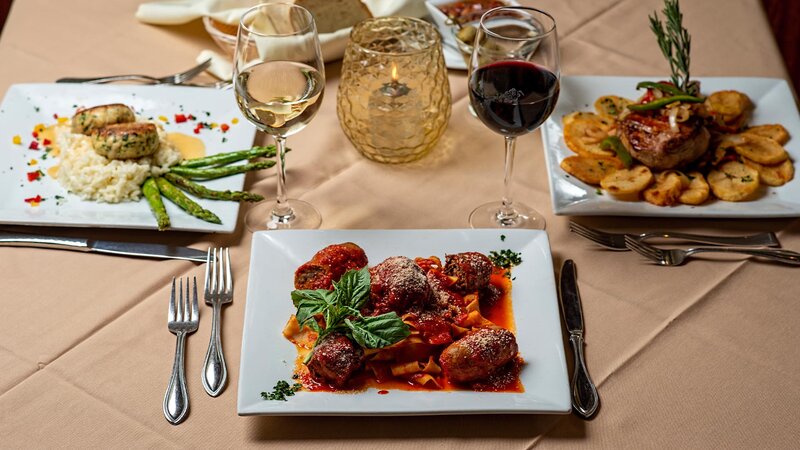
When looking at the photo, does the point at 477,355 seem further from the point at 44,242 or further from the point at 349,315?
the point at 44,242

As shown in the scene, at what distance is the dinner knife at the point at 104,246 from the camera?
6.96 feet

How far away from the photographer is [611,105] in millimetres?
2602

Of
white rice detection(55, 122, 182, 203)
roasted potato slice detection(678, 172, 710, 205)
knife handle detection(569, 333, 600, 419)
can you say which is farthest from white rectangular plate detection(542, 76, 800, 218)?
white rice detection(55, 122, 182, 203)

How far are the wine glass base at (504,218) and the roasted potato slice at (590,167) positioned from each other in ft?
0.53

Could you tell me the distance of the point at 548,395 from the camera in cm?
168

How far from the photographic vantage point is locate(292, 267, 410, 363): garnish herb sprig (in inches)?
65.1

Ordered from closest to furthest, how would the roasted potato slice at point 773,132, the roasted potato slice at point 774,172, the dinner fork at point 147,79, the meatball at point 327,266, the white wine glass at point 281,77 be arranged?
1. the meatball at point 327,266
2. the white wine glass at point 281,77
3. the roasted potato slice at point 774,172
4. the roasted potato slice at point 773,132
5. the dinner fork at point 147,79

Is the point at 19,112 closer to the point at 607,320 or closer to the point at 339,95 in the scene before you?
the point at 339,95

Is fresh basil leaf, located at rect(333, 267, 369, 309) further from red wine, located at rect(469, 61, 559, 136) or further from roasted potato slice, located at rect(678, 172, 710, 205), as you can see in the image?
roasted potato slice, located at rect(678, 172, 710, 205)

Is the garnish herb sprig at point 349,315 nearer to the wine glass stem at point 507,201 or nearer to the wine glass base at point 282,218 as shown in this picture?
the wine glass base at point 282,218

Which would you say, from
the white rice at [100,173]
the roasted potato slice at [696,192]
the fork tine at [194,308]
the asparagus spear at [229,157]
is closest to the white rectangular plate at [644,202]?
the roasted potato slice at [696,192]

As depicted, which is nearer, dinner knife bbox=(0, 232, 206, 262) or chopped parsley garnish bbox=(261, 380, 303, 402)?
chopped parsley garnish bbox=(261, 380, 303, 402)

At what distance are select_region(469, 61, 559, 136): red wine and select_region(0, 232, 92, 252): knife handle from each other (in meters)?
1.10

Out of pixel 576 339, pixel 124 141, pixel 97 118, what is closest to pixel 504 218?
pixel 576 339
